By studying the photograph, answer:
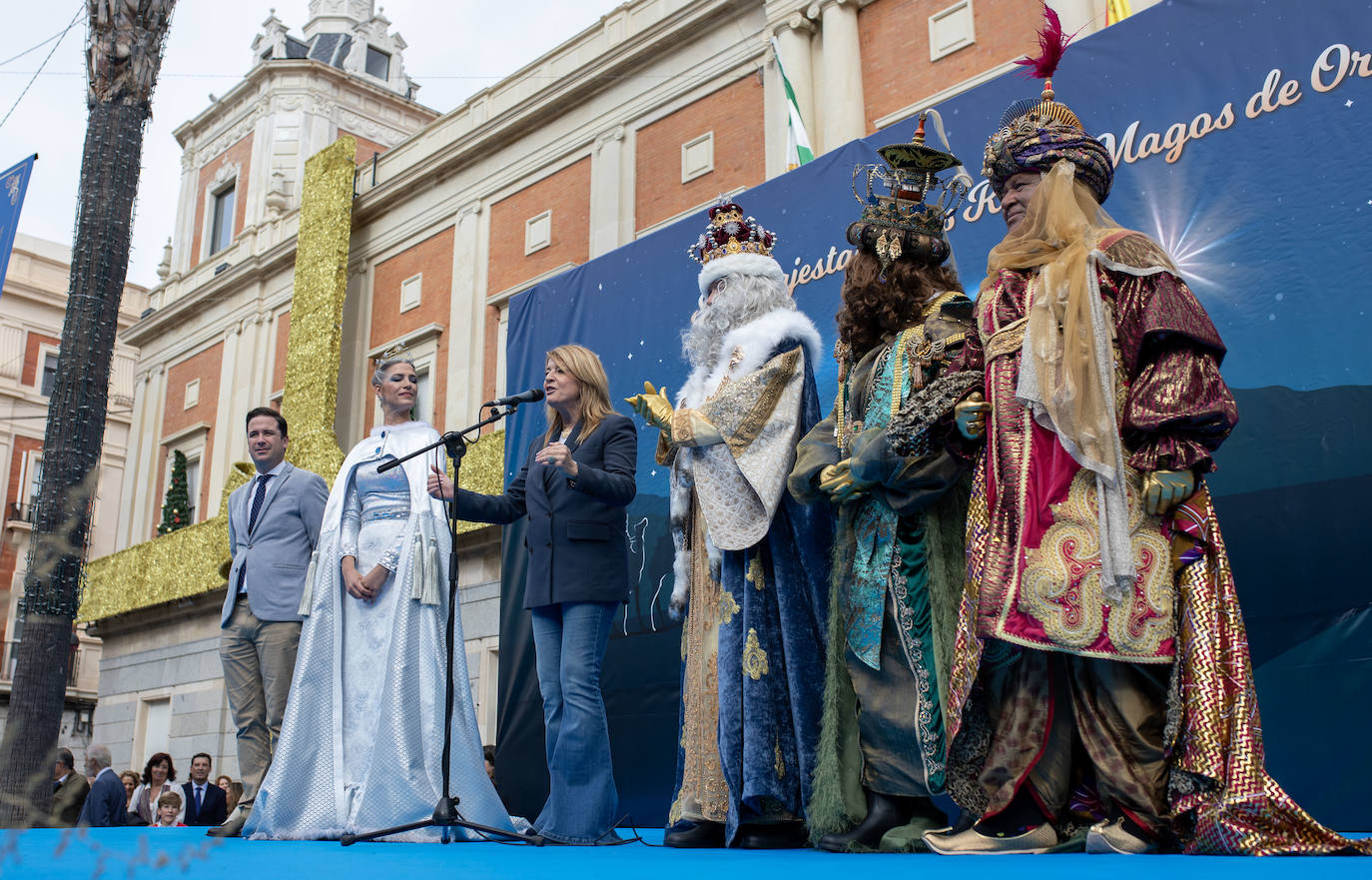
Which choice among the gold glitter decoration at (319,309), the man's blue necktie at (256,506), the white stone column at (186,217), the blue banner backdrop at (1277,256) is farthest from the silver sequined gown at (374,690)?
the white stone column at (186,217)

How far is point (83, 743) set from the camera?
26.1 meters

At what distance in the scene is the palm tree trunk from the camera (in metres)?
5.62

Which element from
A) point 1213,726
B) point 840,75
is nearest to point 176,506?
point 840,75

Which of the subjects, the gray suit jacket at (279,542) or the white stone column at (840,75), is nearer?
the gray suit jacket at (279,542)

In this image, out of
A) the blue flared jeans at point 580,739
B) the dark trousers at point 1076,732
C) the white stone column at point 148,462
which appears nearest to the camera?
the dark trousers at point 1076,732

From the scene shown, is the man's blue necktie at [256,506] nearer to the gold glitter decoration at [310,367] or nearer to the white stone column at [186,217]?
the gold glitter decoration at [310,367]

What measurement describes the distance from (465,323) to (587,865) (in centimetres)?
1260

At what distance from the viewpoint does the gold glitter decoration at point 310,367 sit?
50.2 ft

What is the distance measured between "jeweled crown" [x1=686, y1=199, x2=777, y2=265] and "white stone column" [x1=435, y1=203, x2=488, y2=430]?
33.0ft

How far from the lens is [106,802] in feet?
23.6

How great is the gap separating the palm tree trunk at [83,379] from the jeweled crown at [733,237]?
319 cm

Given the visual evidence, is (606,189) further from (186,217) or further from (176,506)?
(186,217)

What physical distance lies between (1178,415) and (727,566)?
4.54 feet

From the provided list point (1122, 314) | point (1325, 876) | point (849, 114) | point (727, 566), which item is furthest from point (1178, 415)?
point (849, 114)
